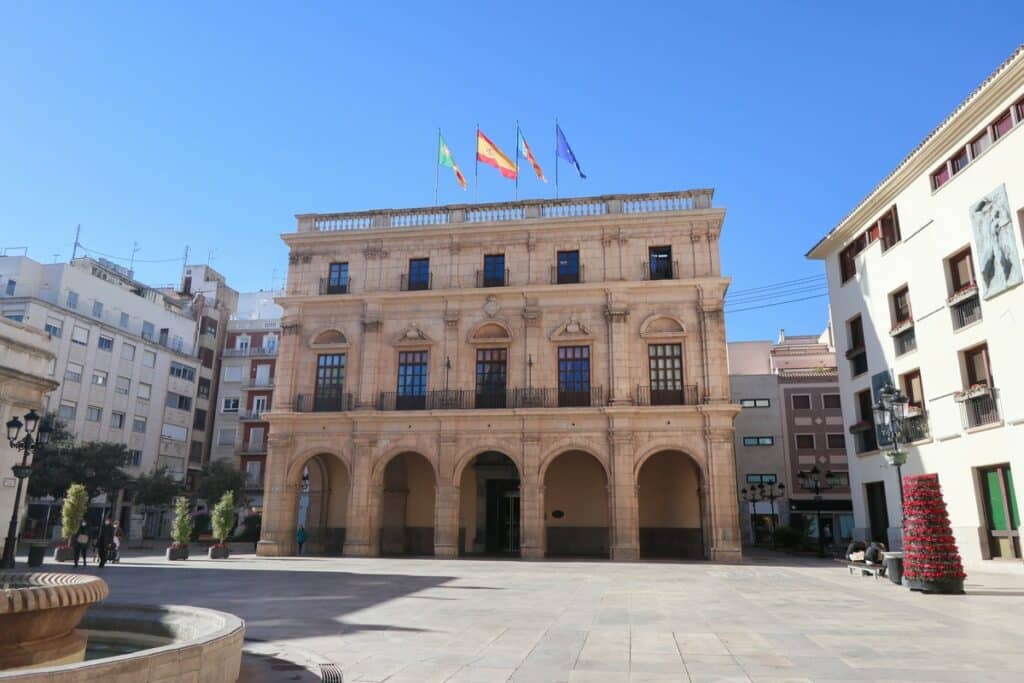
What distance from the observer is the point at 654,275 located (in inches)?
1049

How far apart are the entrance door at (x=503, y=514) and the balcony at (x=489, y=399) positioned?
447cm

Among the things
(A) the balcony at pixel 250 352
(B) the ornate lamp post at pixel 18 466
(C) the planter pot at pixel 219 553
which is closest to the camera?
(B) the ornate lamp post at pixel 18 466

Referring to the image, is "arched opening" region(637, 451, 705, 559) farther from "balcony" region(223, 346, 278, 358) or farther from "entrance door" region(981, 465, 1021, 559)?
"balcony" region(223, 346, 278, 358)

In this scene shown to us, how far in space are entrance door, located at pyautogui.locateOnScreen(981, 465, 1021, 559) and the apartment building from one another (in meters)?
42.0

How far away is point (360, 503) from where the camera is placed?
2606 centimetres

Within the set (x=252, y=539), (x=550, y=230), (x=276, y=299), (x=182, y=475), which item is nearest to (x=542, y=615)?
(x=550, y=230)

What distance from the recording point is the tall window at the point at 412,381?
88.4ft

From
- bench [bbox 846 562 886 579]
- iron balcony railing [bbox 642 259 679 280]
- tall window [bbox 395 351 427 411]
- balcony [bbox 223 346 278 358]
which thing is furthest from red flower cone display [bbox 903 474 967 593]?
balcony [bbox 223 346 278 358]

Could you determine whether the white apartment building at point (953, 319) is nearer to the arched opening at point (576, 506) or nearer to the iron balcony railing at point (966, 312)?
the iron balcony railing at point (966, 312)

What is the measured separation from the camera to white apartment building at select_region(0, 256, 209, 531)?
40.4 m

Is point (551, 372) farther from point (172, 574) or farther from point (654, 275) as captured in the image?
point (172, 574)

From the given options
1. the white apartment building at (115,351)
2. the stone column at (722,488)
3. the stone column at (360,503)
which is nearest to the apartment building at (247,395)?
the white apartment building at (115,351)

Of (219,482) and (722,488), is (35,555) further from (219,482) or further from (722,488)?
(219,482)

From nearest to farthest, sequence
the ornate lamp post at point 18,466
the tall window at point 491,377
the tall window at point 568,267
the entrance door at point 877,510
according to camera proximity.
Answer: the ornate lamp post at point 18,466 < the entrance door at point 877,510 < the tall window at point 491,377 < the tall window at point 568,267
